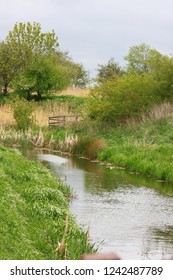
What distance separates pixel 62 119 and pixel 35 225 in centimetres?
3951

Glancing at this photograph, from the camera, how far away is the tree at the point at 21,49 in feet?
236

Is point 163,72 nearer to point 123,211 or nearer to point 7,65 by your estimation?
point 7,65

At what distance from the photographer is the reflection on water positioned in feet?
59.5

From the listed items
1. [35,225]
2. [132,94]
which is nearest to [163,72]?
Result: [132,94]

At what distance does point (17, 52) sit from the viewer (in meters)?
73.3

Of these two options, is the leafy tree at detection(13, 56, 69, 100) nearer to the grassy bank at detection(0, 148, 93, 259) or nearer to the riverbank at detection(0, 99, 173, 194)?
the riverbank at detection(0, 99, 173, 194)

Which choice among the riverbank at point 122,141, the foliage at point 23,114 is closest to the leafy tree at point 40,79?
the foliage at point 23,114

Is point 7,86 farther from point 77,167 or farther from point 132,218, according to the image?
point 132,218

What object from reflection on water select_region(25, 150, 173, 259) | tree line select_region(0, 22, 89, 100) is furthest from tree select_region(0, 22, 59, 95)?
reflection on water select_region(25, 150, 173, 259)

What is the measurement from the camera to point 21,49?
7381cm

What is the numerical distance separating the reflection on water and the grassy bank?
1226 mm

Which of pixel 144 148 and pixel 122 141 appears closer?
pixel 144 148
